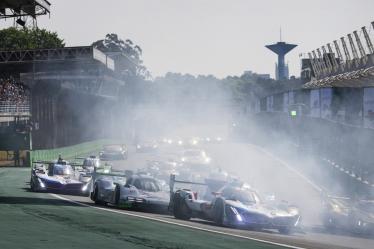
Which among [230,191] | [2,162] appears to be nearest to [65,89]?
[2,162]

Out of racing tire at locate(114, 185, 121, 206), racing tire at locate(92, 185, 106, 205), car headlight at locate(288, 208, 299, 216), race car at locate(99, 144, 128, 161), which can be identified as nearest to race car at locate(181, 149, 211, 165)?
race car at locate(99, 144, 128, 161)

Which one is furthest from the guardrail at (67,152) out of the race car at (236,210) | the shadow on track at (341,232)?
the shadow on track at (341,232)

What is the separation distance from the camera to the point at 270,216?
17234mm

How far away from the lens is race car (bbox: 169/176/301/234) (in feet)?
56.3

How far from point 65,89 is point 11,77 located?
20.9 feet

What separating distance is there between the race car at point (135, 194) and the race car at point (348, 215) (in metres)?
4.82

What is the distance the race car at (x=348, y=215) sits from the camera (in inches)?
728

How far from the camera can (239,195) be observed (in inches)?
723

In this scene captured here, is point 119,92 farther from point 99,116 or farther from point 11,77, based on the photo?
point 11,77

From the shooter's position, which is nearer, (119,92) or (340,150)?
(340,150)

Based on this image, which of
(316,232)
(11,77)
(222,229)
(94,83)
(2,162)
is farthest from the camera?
(94,83)

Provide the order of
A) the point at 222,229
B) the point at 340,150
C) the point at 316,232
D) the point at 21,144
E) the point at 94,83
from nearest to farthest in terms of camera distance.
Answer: the point at 222,229 → the point at 316,232 → the point at 340,150 → the point at 21,144 → the point at 94,83

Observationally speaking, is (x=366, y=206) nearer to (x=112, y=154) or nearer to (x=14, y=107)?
(x=112, y=154)

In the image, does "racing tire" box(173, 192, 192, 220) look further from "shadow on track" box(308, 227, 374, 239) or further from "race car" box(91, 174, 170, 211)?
"shadow on track" box(308, 227, 374, 239)
